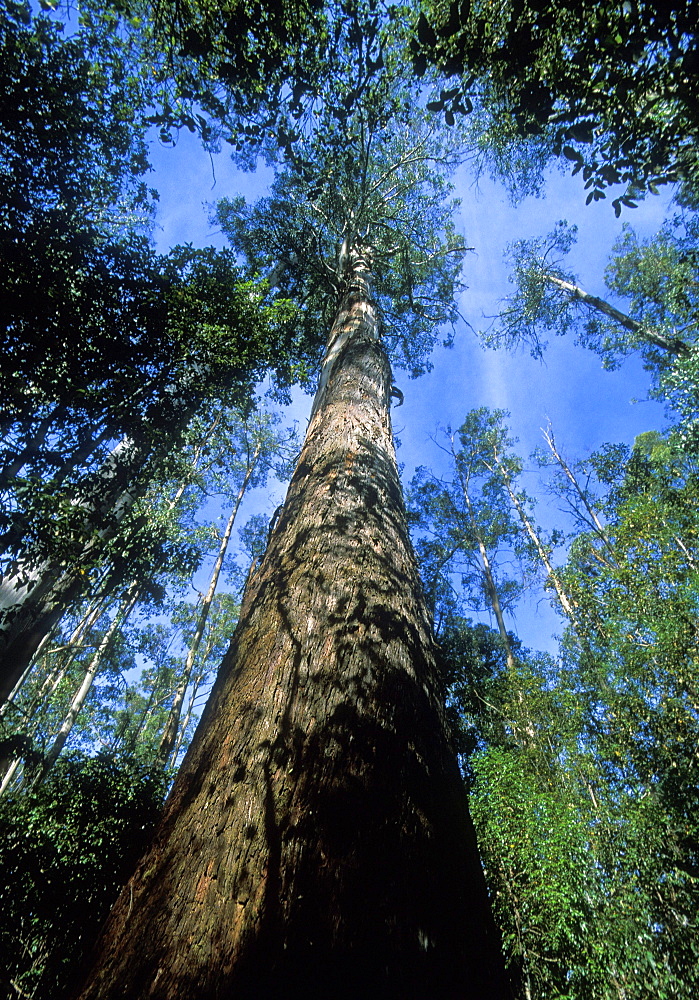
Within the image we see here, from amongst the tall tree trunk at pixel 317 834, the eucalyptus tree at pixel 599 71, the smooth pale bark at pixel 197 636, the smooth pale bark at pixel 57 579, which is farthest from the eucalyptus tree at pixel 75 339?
the smooth pale bark at pixel 197 636

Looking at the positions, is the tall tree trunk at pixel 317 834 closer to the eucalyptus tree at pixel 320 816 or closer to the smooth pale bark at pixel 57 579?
the eucalyptus tree at pixel 320 816

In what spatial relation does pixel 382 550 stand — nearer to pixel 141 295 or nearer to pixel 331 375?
pixel 331 375

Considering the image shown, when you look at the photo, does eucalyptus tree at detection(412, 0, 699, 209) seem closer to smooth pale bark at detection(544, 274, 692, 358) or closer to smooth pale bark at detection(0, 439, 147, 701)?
smooth pale bark at detection(0, 439, 147, 701)

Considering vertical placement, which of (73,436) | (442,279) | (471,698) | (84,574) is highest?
(442,279)

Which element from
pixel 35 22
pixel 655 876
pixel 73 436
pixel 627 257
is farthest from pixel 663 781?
pixel 627 257

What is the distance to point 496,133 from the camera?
7.80m

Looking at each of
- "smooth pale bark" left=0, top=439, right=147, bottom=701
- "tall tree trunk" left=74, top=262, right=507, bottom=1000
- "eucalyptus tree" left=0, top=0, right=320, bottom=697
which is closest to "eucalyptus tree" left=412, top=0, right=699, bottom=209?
"eucalyptus tree" left=0, top=0, right=320, bottom=697

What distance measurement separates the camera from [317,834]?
2.50 ft

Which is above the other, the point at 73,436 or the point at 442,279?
the point at 442,279

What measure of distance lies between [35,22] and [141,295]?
13.4ft

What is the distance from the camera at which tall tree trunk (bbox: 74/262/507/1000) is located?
24.1 inches

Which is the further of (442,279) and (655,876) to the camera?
(442,279)

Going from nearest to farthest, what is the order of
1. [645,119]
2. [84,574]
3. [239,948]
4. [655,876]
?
[239,948] < [645,119] < [84,574] < [655,876]

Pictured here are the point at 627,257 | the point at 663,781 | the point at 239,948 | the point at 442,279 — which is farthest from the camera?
the point at 627,257
